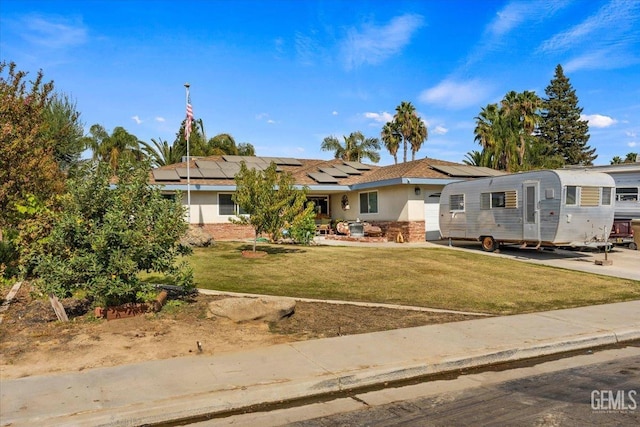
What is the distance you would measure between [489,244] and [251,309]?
13.9 metres

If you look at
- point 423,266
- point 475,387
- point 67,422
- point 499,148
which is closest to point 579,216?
point 423,266

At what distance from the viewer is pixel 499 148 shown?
39031mm

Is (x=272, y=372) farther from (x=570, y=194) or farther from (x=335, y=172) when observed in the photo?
(x=335, y=172)

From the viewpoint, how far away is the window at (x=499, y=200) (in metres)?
17.4

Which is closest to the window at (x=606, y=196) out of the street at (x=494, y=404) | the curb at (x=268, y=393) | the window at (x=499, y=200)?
the window at (x=499, y=200)

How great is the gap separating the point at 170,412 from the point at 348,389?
1967mm

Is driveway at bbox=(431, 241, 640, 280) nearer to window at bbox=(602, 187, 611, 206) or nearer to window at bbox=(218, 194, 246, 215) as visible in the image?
window at bbox=(602, 187, 611, 206)

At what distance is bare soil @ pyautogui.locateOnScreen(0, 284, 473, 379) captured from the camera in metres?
5.87

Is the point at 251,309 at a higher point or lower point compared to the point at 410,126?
lower

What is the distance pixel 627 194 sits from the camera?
22.1 metres

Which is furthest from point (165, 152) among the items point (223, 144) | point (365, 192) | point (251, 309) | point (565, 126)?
point (565, 126)

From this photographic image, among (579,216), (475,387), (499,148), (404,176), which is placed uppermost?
(499,148)

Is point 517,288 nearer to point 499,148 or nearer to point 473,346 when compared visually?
point 473,346

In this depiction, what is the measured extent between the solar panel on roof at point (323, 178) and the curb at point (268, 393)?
2050cm
